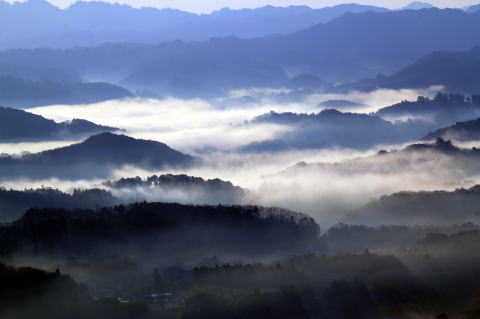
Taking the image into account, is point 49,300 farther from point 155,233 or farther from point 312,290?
point 155,233

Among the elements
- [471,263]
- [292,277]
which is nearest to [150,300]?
[292,277]

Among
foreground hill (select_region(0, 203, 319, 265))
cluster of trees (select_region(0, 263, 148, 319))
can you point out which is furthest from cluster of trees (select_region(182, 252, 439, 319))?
foreground hill (select_region(0, 203, 319, 265))

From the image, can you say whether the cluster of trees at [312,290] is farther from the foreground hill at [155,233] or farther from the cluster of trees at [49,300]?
the foreground hill at [155,233]

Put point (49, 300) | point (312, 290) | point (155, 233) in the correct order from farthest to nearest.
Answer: point (155, 233)
point (312, 290)
point (49, 300)

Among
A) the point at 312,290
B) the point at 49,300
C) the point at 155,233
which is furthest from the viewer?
the point at 155,233

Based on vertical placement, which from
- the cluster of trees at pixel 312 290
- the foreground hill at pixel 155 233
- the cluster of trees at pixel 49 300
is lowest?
the cluster of trees at pixel 312 290

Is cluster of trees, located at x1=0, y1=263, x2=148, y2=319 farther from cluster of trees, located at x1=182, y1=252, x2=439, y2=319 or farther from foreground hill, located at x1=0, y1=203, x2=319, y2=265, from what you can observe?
foreground hill, located at x1=0, y1=203, x2=319, y2=265

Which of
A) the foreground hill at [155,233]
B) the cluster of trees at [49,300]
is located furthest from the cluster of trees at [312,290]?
the foreground hill at [155,233]

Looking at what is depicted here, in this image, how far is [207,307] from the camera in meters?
107

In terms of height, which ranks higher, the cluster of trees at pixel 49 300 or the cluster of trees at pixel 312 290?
the cluster of trees at pixel 49 300

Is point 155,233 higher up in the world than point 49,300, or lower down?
higher up

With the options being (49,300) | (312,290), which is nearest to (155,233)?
(312,290)

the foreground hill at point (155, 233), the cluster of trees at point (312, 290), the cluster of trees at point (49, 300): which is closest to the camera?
the cluster of trees at point (49, 300)

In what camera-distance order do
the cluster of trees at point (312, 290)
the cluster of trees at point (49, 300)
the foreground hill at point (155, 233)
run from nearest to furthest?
the cluster of trees at point (49, 300) < the cluster of trees at point (312, 290) < the foreground hill at point (155, 233)
